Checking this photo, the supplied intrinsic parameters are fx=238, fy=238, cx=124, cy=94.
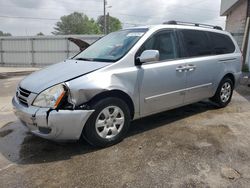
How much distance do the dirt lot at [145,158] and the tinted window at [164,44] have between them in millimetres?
1241

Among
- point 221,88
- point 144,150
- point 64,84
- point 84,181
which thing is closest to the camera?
point 84,181

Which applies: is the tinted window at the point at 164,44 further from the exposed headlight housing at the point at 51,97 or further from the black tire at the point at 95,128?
the exposed headlight housing at the point at 51,97

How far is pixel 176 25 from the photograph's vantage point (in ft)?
13.9

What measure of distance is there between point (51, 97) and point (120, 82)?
0.95m

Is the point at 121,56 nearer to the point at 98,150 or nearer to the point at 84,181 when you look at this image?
the point at 98,150

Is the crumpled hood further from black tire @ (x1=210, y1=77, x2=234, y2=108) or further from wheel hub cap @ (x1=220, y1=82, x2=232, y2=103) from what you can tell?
wheel hub cap @ (x1=220, y1=82, x2=232, y2=103)

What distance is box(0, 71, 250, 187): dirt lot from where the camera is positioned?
262cm

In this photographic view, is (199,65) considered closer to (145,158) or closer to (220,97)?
(220,97)

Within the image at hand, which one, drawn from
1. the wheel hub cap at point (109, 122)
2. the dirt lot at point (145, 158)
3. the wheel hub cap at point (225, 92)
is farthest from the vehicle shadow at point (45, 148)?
the wheel hub cap at point (225, 92)

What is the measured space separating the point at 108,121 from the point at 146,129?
0.97 m

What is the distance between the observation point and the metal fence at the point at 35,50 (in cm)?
1548

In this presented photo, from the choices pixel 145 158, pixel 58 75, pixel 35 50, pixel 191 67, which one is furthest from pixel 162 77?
pixel 35 50

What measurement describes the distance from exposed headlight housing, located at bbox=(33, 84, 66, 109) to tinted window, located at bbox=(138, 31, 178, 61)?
143 cm

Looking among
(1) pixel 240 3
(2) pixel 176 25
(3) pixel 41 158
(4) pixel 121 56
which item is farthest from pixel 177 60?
(1) pixel 240 3
